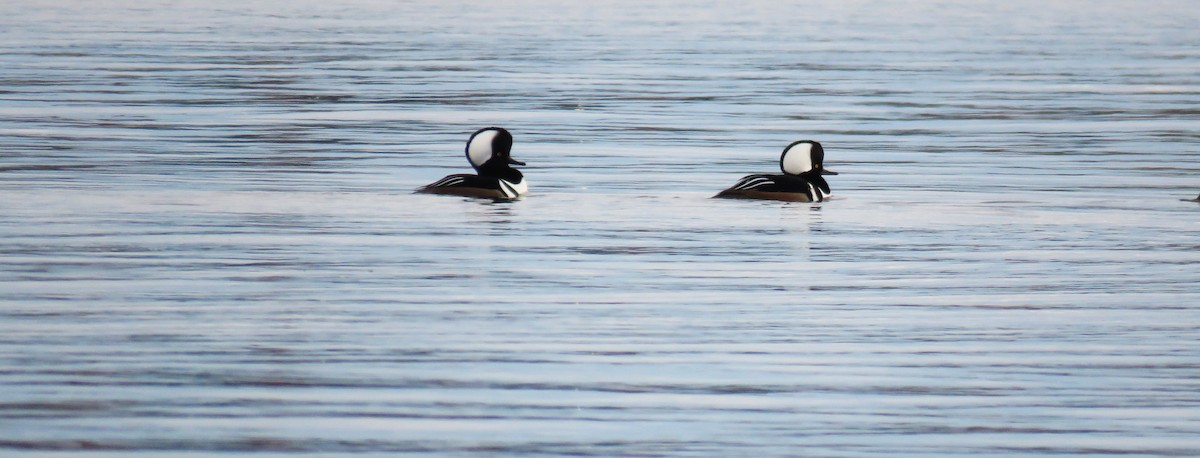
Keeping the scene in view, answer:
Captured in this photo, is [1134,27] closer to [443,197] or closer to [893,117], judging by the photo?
[893,117]

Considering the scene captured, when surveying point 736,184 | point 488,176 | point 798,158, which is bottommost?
point 488,176

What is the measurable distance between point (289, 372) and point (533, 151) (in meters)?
12.8

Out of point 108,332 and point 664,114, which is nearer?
point 108,332

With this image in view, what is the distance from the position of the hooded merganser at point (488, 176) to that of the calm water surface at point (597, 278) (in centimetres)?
29

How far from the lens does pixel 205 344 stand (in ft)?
32.0

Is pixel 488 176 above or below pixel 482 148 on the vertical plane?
below

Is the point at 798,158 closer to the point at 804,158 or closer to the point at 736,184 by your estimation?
the point at 804,158

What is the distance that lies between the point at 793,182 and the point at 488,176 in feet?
7.01

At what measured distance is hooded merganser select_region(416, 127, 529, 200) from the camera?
653 inches

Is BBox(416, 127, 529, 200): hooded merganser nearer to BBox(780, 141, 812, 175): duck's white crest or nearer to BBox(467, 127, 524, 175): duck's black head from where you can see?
BBox(467, 127, 524, 175): duck's black head

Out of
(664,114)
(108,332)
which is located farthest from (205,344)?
(664,114)

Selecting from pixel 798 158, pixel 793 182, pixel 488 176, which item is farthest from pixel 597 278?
pixel 798 158

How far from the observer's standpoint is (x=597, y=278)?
12.1 meters

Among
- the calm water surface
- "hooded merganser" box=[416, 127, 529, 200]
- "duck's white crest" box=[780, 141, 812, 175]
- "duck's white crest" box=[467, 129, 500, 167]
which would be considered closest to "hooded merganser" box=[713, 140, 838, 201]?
"duck's white crest" box=[780, 141, 812, 175]
